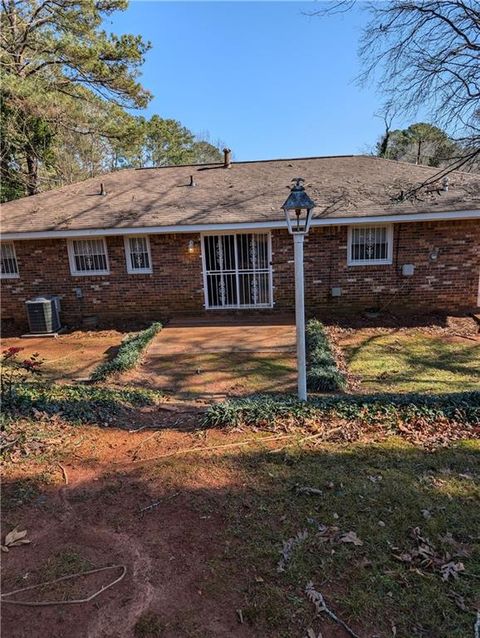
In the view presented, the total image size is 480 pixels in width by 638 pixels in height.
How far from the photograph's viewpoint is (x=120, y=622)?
7.11ft

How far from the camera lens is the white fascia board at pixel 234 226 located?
30.9ft

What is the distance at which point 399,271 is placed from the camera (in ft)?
33.8

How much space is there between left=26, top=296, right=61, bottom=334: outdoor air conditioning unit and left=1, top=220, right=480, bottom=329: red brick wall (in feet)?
2.83

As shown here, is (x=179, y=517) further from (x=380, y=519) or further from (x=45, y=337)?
(x=45, y=337)

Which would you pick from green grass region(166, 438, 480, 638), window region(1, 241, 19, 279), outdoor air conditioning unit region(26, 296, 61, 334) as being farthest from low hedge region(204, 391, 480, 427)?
window region(1, 241, 19, 279)

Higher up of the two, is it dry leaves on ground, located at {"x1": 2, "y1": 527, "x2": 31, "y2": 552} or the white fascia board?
the white fascia board

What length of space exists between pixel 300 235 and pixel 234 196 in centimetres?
696

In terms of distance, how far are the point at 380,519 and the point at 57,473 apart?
8.92ft

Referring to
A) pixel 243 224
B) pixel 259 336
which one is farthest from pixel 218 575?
pixel 243 224

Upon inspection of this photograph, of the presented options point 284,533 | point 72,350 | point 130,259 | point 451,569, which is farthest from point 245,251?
point 451,569

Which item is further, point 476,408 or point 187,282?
point 187,282

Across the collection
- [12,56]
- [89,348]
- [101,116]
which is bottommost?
[89,348]

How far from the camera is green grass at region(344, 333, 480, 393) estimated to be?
19.6ft

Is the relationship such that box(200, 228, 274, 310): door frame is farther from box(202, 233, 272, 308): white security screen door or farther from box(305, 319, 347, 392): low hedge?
box(305, 319, 347, 392): low hedge
